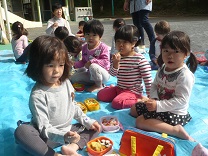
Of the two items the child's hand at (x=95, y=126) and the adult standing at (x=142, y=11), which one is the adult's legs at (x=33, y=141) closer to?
the child's hand at (x=95, y=126)

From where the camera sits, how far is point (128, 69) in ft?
7.54

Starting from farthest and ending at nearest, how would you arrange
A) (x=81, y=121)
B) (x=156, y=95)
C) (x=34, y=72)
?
(x=156, y=95) < (x=81, y=121) < (x=34, y=72)

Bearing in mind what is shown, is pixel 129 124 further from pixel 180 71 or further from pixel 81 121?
pixel 180 71

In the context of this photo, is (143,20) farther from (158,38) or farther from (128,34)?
(128,34)

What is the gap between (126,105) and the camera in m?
2.22

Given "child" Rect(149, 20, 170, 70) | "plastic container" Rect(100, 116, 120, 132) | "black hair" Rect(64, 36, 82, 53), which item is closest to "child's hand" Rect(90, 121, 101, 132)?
"plastic container" Rect(100, 116, 120, 132)

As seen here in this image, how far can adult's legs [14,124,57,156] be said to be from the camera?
4.68 ft

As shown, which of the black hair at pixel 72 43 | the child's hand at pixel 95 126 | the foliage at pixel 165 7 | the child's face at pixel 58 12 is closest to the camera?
the child's hand at pixel 95 126

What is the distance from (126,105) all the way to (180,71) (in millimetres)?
682

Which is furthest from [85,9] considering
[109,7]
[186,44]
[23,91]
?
[186,44]

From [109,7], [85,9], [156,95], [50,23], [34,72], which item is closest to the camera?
[34,72]

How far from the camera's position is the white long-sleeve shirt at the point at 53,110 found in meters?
1.42

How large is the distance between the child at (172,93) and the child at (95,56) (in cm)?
95

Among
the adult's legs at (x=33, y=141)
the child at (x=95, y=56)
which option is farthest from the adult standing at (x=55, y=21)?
the adult's legs at (x=33, y=141)
